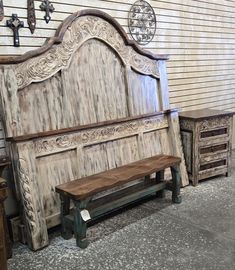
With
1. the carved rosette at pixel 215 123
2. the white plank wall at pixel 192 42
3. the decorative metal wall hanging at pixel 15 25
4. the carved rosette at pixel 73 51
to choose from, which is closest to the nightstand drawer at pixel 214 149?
the carved rosette at pixel 215 123

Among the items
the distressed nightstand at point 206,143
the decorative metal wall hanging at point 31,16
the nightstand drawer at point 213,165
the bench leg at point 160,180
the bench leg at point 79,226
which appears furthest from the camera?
the nightstand drawer at point 213,165

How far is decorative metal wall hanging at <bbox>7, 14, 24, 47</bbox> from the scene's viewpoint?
2.71 meters

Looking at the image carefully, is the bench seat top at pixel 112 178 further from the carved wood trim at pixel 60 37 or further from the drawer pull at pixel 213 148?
the carved wood trim at pixel 60 37

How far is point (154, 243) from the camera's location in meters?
2.59

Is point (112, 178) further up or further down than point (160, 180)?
further up

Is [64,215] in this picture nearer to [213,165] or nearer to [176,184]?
[176,184]

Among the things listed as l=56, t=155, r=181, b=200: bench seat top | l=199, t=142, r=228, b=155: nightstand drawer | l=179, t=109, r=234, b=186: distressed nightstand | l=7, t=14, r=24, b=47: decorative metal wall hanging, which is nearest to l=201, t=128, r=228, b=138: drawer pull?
l=179, t=109, r=234, b=186: distressed nightstand

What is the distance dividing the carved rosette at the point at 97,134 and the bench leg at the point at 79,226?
576 mm

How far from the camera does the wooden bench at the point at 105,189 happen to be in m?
2.55

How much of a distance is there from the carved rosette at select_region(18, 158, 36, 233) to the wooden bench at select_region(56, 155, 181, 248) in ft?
0.82

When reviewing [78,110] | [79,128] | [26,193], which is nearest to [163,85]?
[78,110]

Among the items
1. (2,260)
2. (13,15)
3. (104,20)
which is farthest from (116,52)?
(2,260)

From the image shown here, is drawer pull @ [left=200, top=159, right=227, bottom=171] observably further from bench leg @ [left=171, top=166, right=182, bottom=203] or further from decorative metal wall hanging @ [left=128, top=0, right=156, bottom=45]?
decorative metal wall hanging @ [left=128, top=0, right=156, bottom=45]

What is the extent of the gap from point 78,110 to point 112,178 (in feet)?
2.52
